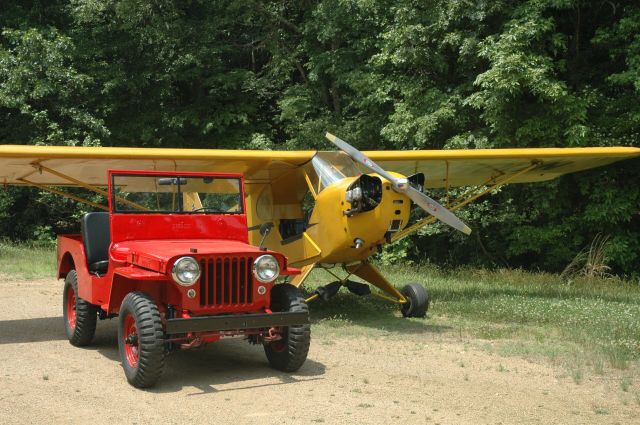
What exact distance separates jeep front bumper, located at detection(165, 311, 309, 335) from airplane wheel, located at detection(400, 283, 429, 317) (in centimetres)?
393

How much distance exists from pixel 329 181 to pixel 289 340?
3841mm

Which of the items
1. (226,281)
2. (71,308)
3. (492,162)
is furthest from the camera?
(492,162)

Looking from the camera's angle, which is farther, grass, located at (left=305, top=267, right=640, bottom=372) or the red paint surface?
grass, located at (left=305, top=267, right=640, bottom=372)

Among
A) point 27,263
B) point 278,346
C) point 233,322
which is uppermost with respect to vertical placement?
point 233,322

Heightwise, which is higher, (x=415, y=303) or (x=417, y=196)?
(x=417, y=196)

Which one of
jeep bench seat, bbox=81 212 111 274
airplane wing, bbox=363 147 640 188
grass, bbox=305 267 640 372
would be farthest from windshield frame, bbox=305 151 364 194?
jeep bench seat, bbox=81 212 111 274

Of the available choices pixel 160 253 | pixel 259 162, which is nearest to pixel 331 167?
pixel 259 162

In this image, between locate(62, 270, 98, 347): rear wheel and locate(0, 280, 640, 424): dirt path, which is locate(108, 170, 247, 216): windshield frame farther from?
locate(0, 280, 640, 424): dirt path

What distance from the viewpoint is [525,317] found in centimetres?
1032

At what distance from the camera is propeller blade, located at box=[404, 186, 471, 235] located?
369 inches

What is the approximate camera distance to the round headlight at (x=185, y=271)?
627 cm

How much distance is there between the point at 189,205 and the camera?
795cm

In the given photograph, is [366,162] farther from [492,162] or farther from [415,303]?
[492,162]

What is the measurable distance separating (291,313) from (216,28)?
19.5m
